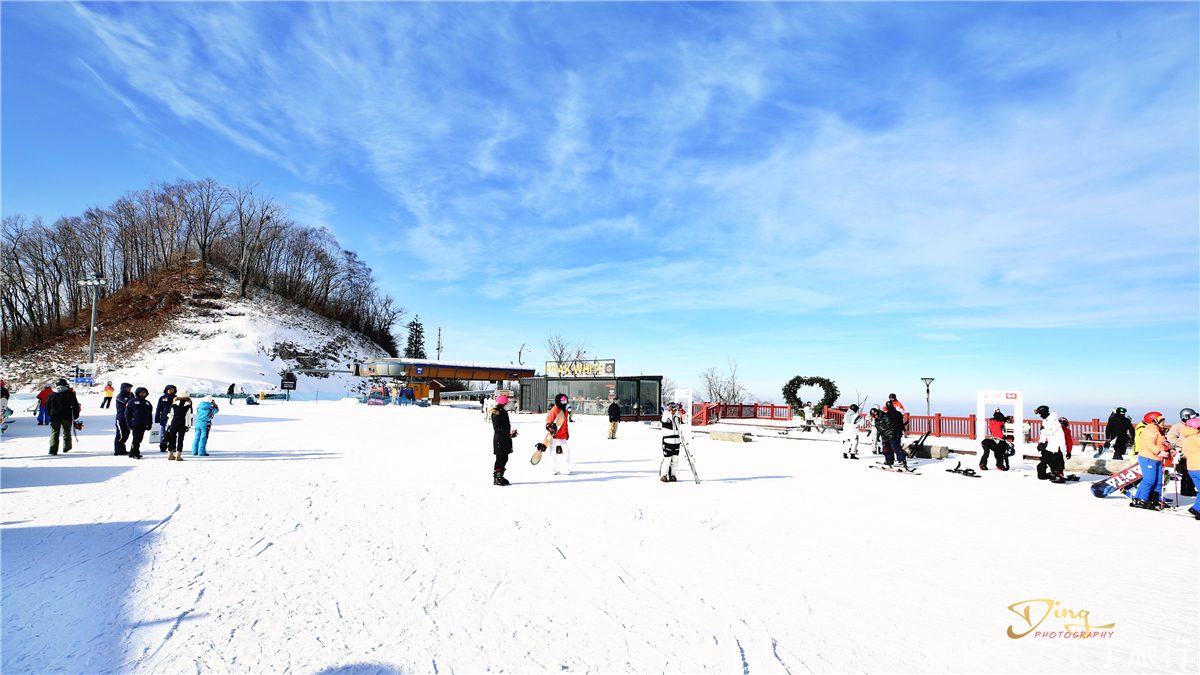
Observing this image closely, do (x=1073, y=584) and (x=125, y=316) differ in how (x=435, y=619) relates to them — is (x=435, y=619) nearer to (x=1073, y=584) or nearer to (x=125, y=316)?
(x=1073, y=584)

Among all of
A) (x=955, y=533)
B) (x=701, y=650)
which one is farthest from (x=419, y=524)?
(x=955, y=533)

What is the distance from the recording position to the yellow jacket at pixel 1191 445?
8320 mm

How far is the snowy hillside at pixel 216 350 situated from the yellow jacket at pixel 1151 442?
58.1 metres

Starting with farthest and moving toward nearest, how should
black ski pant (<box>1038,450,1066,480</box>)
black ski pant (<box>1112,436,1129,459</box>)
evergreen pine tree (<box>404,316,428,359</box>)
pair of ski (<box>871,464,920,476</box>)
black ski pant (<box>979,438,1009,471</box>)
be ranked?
evergreen pine tree (<box>404,316,428,359</box>), black ski pant (<box>1112,436,1129,459</box>), black ski pant (<box>979,438,1009,471</box>), pair of ski (<box>871,464,920,476</box>), black ski pant (<box>1038,450,1066,480</box>)

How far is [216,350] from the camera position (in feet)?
190

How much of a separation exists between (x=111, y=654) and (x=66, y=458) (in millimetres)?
11570

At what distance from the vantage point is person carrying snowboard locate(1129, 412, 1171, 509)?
8.67 meters

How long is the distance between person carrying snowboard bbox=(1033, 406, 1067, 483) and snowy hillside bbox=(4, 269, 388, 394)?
56596mm

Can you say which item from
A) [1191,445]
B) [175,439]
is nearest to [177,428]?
[175,439]

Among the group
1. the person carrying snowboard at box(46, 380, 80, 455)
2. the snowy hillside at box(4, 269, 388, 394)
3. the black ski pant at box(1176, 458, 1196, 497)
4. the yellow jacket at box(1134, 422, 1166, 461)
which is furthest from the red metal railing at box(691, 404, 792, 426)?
the snowy hillside at box(4, 269, 388, 394)

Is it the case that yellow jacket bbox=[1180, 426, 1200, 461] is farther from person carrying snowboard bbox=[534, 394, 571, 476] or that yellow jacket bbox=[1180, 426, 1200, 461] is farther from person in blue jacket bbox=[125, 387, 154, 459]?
person in blue jacket bbox=[125, 387, 154, 459]

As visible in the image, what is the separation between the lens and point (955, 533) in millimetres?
7105

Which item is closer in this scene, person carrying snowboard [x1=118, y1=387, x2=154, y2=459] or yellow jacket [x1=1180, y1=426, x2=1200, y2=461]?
yellow jacket [x1=1180, y1=426, x2=1200, y2=461]

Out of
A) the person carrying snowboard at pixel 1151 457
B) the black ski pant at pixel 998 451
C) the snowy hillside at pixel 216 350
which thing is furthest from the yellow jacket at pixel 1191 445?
the snowy hillside at pixel 216 350
